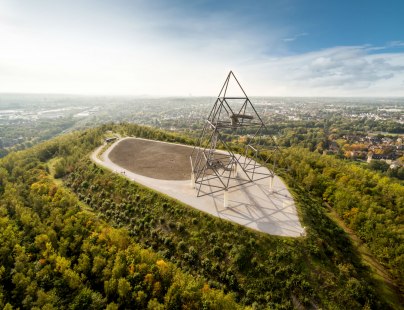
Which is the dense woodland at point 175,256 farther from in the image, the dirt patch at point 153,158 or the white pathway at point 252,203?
the dirt patch at point 153,158

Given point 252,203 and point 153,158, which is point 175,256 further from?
point 153,158

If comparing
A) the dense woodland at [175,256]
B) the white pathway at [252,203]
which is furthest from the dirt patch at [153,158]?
the dense woodland at [175,256]

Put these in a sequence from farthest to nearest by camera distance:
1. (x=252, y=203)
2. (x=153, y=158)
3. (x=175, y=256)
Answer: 1. (x=153, y=158)
2. (x=252, y=203)
3. (x=175, y=256)

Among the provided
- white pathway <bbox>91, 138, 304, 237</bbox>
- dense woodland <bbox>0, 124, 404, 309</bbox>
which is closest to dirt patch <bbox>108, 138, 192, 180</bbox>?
white pathway <bbox>91, 138, 304, 237</bbox>

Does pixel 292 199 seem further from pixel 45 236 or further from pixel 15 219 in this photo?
pixel 15 219

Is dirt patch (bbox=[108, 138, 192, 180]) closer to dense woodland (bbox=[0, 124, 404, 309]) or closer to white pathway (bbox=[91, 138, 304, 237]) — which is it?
white pathway (bbox=[91, 138, 304, 237])

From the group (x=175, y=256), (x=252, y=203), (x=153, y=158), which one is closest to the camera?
(x=175, y=256)

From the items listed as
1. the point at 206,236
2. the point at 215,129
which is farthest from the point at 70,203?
the point at 215,129

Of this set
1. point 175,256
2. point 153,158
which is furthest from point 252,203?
point 153,158
